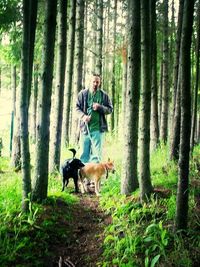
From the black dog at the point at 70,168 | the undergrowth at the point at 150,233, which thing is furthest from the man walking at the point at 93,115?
the undergrowth at the point at 150,233

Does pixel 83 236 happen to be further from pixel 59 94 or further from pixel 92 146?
pixel 59 94

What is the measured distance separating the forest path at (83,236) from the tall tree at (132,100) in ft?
2.46

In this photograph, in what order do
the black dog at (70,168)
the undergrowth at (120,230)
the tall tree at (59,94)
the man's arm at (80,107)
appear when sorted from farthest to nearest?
the tall tree at (59,94) < the man's arm at (80,107) < the black dog at (70,168) < the undergrowth at (120,230)

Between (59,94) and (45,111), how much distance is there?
325 centimetres

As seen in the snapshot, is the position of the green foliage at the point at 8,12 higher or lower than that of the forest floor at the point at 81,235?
higher

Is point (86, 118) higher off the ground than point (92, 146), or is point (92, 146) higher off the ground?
point (86, 118)

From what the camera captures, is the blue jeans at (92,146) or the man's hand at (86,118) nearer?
the man's hand at (86,118)

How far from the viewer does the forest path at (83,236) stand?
4414 millimetres

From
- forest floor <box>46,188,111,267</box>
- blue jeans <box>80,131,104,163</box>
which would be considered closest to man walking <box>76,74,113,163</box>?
blue jeans <box>80,131,104,163</box>

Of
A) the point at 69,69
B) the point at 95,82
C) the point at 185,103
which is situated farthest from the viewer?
the point at 69,69

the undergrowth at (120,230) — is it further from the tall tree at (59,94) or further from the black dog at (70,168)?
the tall tree at (59,94)

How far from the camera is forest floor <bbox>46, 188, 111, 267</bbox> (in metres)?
4.40

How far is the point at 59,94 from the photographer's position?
357 inches

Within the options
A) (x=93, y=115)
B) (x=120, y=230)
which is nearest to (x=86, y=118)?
(x=93, y=115)
